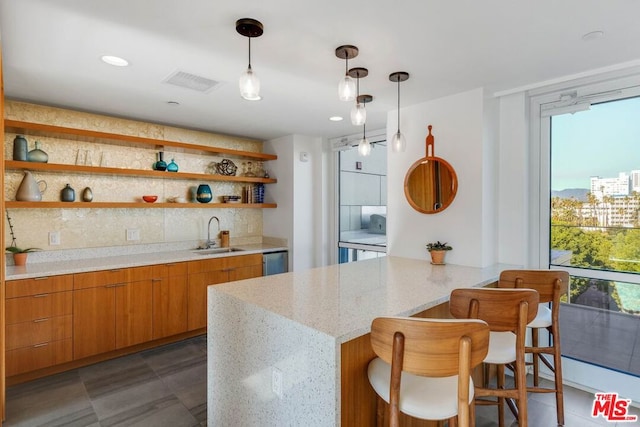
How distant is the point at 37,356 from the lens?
273 centimetres

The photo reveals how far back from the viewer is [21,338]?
2.66 m

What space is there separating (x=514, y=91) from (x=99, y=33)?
117 inches

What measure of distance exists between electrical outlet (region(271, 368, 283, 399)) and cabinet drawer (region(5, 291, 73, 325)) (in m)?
2.23

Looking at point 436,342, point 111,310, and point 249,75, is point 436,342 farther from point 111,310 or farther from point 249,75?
point 111,310

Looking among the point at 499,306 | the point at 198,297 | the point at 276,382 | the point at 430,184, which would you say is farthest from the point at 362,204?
Result: the point at 276,382

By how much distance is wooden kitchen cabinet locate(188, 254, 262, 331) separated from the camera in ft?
11.8

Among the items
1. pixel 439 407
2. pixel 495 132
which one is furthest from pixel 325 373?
pixel 495 132

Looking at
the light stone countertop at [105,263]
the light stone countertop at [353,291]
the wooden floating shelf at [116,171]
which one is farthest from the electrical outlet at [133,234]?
the light stone countertop at [353,291]

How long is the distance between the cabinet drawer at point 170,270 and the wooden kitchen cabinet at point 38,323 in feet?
2.24

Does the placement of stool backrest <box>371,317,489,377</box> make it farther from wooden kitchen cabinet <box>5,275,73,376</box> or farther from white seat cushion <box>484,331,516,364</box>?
wooden kitchen cabinet <box>5,275,73,376</box>

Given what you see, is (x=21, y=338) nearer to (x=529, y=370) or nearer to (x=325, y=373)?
(x=325, y=373)

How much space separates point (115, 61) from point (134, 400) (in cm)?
238

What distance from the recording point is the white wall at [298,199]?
180 inches

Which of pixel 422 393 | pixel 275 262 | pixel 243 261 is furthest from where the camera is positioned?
pixel 275 262
